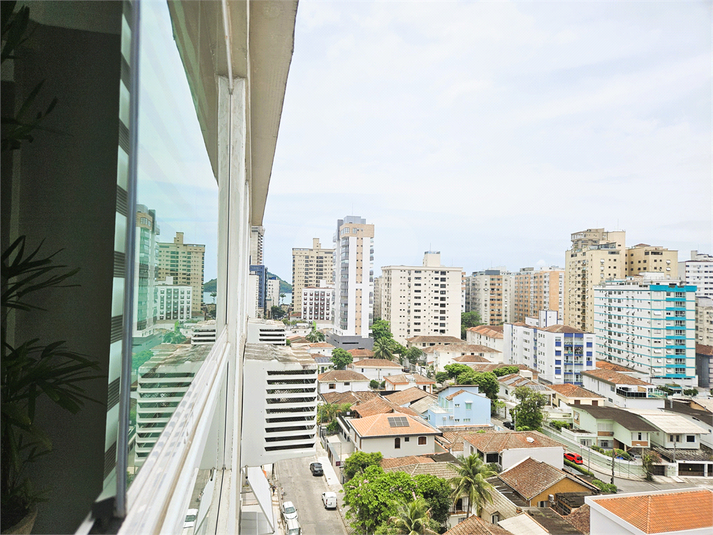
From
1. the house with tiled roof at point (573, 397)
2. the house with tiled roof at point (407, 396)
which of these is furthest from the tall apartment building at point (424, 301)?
the house with tiled roof at point (407, 396)

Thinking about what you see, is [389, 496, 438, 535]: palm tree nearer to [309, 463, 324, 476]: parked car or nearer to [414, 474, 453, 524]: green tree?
[414, 474, 453, 524]: green tree

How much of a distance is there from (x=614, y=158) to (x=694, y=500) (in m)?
33.8

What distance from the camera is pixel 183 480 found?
0.78ft

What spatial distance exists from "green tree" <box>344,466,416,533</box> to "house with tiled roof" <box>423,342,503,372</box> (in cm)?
1097

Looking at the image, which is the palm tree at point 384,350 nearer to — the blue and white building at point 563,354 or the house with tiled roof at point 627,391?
the blue and white building at point 563,354

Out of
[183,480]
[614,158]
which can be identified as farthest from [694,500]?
[614,158]

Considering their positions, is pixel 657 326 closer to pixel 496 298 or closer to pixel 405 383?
pixel 405 383

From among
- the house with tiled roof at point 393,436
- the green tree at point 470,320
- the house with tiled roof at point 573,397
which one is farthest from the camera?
the green tree at point 470,320

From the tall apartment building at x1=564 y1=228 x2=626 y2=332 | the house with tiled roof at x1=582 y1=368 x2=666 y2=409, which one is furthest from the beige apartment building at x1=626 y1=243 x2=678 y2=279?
the house with tiled roof at x1=582 y1=368 x2=666 y2=409

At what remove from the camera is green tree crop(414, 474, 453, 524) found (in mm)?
6922

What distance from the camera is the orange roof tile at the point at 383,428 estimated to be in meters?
9.30

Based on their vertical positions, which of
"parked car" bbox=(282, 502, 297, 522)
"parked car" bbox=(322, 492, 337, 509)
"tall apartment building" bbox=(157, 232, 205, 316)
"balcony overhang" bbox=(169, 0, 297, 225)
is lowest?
"parked car" bbox=(322, 492, 337, 509)

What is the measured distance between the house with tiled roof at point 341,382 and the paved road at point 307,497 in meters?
2.97

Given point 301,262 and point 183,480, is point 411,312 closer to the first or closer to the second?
point 301,262
